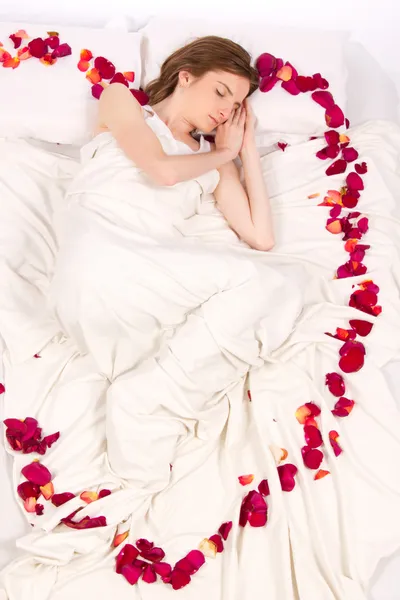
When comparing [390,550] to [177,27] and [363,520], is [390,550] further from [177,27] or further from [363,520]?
[177,27]

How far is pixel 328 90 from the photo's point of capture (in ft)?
7.82

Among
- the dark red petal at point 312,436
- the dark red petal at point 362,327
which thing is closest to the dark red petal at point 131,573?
the dark red petal at point 312,436

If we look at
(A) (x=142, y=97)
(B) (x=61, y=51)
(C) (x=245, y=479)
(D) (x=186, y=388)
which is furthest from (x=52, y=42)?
(C) (x=245, y=479)

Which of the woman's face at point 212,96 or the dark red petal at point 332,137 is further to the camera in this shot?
the dark red petal at point 332,137

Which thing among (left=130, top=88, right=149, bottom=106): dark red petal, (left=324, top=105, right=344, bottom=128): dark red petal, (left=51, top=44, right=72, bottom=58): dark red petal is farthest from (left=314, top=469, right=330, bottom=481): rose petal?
(left=51, top=44, right=72, bottom=58): dark red petal

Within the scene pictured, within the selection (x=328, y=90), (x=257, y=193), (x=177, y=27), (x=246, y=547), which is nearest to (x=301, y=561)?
(x=246, y=547)

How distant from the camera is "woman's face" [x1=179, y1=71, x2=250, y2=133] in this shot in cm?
208

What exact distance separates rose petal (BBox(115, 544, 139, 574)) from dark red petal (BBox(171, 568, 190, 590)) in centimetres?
10

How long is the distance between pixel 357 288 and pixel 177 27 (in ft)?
3.51

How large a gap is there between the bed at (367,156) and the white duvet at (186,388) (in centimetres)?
2

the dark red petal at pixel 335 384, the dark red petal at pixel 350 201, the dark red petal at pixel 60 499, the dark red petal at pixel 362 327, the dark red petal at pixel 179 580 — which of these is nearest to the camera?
the dark red petal at pixel 179 580

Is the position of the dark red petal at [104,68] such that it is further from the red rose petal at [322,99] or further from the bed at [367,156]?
the red rose petal at [322,99]

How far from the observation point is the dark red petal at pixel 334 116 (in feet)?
7.66

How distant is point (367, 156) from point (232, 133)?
476 mm
